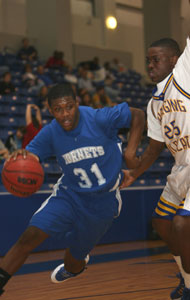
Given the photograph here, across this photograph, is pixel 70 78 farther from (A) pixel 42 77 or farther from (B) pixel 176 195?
(B) pixel 176 195

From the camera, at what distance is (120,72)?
1809 cm

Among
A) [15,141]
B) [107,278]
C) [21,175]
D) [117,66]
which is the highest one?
[117,66]

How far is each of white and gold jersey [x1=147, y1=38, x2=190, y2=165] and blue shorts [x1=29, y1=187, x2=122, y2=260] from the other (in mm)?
725

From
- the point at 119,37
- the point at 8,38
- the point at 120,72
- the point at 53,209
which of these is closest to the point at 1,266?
the point at 53,209

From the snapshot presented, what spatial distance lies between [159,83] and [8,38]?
1322 centimetres

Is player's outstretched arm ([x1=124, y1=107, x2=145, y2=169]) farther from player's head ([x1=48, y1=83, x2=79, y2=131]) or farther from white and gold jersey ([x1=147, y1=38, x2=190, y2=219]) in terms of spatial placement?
player's head ([x1=48, y1=83, x2=79, y2=131])

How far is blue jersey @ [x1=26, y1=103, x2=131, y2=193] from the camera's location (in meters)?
3.64

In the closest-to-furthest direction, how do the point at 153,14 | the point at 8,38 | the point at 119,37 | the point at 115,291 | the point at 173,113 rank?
the point at 173,113, the point at 115,291, the point at 8,38, the point at 153,14, the point at 119,37

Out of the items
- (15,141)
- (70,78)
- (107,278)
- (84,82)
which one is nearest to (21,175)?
(107,278)

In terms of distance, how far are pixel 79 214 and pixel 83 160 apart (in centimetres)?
40

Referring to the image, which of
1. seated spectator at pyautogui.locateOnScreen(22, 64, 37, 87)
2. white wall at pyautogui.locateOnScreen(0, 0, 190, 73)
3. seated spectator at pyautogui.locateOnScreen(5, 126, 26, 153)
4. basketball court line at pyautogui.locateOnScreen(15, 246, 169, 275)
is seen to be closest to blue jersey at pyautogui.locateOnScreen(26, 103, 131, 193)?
basketball court line at pyautogui.locateOnScreen(15, 246, 169, 275)

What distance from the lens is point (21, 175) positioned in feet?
11.6

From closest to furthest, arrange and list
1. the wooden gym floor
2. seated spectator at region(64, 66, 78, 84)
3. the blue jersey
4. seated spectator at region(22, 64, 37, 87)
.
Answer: the blue jersey, the wooden gym floor, seated spectator at region(22, 64, 37, 87), seated spectator at region(64, 66, 78, 84)

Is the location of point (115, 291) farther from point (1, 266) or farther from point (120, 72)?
point (120, 72)
